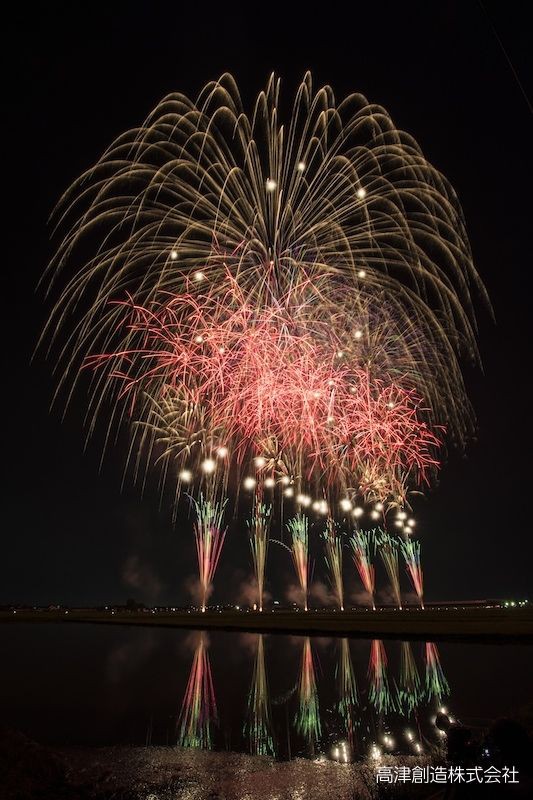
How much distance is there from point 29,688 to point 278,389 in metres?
16.5

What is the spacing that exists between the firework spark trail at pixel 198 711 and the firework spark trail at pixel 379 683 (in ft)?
9.14

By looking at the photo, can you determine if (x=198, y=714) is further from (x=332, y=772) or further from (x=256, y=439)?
(x=256, y=439)

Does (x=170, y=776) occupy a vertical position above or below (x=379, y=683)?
below

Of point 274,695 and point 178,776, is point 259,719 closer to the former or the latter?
point 274,695

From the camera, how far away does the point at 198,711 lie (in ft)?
29.2

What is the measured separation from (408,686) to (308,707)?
8.03 ft

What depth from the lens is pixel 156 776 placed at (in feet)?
19.2

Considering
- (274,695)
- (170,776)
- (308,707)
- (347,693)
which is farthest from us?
(274,695)

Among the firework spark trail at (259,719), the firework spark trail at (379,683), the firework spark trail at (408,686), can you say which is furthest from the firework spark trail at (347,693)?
the firework spark trail at (259,719)

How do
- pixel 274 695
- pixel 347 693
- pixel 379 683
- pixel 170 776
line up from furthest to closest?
pixel 379 683
pixel 274 695
pixel 347 693
pixel 170 776

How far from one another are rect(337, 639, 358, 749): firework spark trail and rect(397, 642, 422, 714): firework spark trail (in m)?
0.82

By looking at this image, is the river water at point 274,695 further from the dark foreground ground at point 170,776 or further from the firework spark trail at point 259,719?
the dark foreground ground at point 170,776

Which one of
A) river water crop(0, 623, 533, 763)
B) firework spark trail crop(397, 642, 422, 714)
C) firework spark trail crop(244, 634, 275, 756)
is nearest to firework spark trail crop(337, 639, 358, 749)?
river water crop(0, 623, 533, 763)

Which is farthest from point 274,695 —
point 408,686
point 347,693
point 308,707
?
point 408,686
